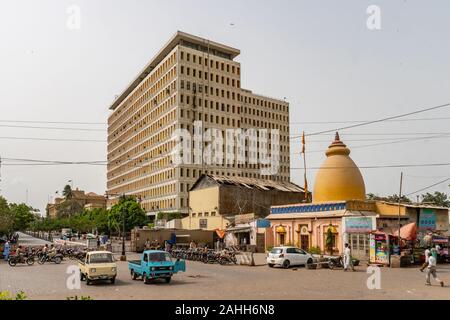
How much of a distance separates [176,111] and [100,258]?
6458cm

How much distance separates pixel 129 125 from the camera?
11588 cm

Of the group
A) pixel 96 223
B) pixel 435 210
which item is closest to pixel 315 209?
pixel 435 210

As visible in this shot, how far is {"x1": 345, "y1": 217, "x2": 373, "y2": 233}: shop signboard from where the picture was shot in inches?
1382

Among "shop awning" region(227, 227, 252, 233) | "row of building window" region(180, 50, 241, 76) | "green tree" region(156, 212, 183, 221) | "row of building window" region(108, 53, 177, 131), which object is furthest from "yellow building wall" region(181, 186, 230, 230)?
"row of building window" region(180, 50, 241, 76)

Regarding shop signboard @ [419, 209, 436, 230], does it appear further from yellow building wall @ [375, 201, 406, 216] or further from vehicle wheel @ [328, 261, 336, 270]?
vehicle wheel @ [328, 261, 336, 270]

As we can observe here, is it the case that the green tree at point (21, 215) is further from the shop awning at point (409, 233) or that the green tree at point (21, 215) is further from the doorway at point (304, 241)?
the shop awning at point (409, 233)

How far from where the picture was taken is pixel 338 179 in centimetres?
4269

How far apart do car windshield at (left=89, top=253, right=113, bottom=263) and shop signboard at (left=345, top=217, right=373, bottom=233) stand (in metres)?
20.5

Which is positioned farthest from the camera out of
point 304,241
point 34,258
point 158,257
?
point 304,241

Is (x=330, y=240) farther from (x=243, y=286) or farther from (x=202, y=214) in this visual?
(x=202, y=214)

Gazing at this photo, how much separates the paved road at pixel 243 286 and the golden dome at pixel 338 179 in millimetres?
15511

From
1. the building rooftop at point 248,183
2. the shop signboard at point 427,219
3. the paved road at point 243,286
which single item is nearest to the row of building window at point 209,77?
the building rooftop at point 248,183

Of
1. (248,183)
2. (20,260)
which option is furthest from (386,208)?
(20,260)

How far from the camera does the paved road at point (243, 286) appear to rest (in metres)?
17.6
